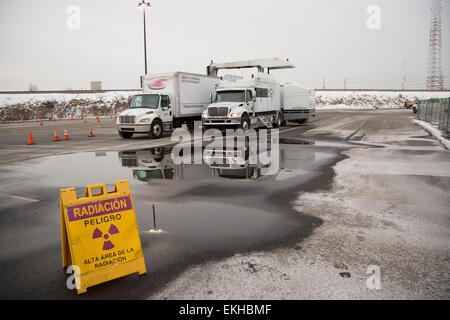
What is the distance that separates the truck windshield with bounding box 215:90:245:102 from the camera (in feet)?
67.9

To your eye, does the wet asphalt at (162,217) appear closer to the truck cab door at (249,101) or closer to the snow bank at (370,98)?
the truck cab door at (249,101)

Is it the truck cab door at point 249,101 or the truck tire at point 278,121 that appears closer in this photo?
the truck cab door at point 249,101

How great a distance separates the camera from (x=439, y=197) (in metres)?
7.02

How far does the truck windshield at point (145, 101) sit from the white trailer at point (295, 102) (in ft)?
41.0

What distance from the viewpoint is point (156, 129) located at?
1894cm

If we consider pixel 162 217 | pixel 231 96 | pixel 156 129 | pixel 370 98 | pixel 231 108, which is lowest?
pixel 162 217

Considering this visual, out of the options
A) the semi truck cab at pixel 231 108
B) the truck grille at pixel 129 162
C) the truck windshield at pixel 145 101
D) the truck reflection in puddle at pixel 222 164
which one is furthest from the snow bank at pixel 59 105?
the truck grille at pixel 129 162

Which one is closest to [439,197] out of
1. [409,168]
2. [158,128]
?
[409,168]

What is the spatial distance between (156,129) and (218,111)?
3671mm

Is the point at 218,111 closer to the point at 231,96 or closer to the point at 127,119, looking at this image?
the point at 231,96

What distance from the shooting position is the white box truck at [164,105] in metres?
18.3

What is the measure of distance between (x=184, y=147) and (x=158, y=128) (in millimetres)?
4473

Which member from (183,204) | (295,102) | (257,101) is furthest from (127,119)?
(295,102)

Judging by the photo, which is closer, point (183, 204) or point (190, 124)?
point (183, 204)
